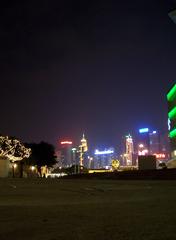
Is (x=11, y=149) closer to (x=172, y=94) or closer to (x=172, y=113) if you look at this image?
(x=172, y=113)

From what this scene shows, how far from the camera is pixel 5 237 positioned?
6559 mm

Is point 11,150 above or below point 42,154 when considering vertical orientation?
below

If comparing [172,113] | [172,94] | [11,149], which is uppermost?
[172,94]

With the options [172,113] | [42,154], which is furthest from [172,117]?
[42,154]

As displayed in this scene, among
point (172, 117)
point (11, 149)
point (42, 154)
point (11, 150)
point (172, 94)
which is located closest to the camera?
point (11, 149)

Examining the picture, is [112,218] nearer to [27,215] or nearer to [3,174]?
[27,215]

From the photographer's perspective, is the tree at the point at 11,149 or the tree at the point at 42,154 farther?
the tree at the point at 42,154

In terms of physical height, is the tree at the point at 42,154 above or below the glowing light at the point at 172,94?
below

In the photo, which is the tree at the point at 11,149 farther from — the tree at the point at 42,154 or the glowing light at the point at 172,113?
the glowing light at the point at 172,113

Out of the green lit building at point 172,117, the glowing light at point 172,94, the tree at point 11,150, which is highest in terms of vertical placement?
the glowing light at point 172,94

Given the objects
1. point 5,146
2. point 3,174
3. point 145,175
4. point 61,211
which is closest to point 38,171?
point 5,146

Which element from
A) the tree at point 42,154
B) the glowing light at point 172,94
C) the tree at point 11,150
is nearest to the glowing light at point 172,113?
the glowing light at point 172,94

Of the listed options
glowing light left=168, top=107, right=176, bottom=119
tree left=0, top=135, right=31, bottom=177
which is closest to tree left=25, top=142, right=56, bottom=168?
tree left=0, top=135, right=31, bottom=177

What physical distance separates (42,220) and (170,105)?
10785cm
